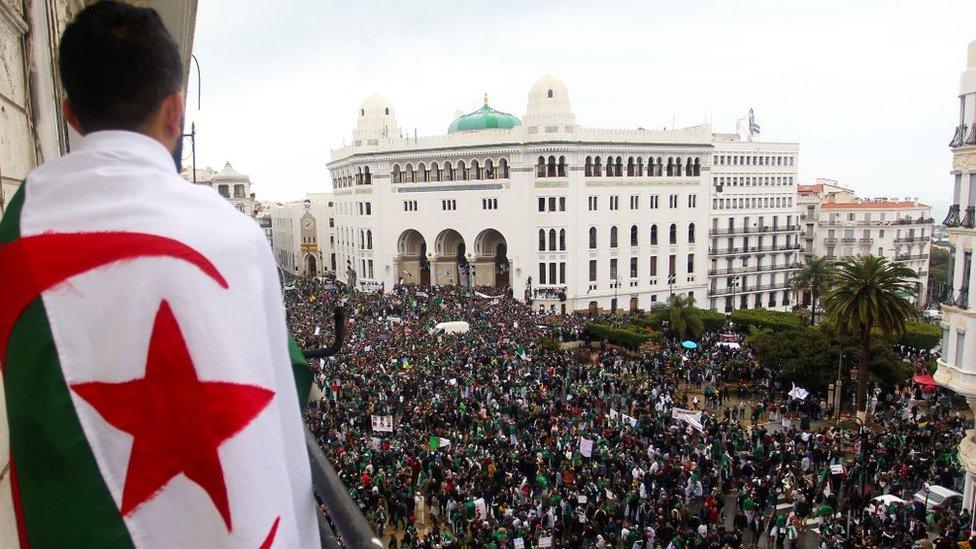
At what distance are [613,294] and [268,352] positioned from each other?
5258cm

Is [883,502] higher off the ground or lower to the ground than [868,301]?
lower

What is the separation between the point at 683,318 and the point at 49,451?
3789 centimetres

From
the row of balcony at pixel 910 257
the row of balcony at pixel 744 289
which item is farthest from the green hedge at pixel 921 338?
the row of balcony at pixel 910 257

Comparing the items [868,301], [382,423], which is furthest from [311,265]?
[868,301]

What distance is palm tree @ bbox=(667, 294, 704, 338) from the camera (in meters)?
37.5

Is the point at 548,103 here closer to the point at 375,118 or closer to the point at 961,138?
the point at 375,118

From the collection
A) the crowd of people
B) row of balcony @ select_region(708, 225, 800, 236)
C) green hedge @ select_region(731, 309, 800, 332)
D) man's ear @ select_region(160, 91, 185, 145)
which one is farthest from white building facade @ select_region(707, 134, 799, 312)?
man's ear @ select_region(160, 91, 185, 145)

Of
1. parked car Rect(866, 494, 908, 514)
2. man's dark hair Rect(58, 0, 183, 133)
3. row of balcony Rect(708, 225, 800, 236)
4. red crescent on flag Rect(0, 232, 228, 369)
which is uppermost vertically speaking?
man's dark hair Rect(58, 0, 183, 133)

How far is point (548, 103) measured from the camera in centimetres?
5266

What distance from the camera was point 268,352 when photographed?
1.50 m

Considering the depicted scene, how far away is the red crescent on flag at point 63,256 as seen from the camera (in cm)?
Result: 140

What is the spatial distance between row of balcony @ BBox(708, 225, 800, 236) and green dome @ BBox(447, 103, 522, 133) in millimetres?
17922

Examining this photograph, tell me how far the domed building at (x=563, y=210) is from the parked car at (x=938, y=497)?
34.5 meters

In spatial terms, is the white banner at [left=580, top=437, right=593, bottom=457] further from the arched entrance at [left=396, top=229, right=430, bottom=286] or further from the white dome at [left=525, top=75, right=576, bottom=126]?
the arched entrance at [left=396, top=229, right=430, bottom=286]
